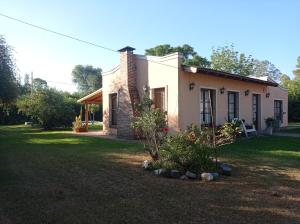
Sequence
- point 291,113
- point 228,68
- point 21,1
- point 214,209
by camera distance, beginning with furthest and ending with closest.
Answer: point 228,68, point 291,113, point 21,1, point 214,209

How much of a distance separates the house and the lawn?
5204 millimetres

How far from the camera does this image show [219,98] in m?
15.9

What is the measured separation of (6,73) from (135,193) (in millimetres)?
13052

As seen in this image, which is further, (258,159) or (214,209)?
(258,159)

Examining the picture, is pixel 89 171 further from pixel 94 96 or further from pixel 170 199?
pixel 94 96

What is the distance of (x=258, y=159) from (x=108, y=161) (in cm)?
430

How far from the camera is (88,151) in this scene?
11250mm

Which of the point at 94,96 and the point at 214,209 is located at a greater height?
the point at 94,96

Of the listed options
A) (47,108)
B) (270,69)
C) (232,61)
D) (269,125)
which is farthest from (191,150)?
(270,69)

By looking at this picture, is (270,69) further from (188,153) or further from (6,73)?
(188,153)

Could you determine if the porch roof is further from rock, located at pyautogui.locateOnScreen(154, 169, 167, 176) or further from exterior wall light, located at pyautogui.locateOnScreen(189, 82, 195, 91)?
rock, located at pyautogui.locateOnScreen(154, 169, 167, 176)

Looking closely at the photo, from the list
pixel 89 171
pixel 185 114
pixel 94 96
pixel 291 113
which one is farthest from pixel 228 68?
pixel 89 171

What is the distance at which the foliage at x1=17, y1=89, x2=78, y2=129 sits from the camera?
2441 cm

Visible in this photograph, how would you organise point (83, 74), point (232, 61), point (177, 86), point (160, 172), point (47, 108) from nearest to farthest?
point (160, 172) < point (177, 86) < point (47, 108) < point (232, 61) < point (83, 74)
